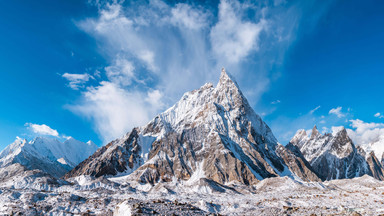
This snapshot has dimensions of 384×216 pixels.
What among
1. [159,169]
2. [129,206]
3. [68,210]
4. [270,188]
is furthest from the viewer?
[159,169]

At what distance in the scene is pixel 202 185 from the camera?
107875 mm

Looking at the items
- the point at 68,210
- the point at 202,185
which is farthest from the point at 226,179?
the point at 68,210

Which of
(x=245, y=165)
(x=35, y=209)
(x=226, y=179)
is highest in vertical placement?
(x=245, y=165)

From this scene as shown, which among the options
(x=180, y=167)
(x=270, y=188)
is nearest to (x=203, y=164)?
(x=180, y=167)

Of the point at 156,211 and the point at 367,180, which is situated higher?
the point at 367,180

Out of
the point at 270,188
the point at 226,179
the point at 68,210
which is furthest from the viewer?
the point at 226,179

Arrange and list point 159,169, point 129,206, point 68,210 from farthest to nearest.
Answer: point 159,169
point 68,210
point 129,206

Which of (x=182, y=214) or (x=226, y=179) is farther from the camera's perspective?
(x=226, y=179)

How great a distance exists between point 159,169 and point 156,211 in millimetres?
161463

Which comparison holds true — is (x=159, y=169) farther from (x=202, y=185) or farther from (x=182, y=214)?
(x=182, y=214)

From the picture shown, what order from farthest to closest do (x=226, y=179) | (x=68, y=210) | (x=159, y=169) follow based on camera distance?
(x=159, y=169) < (x=226, y=179) < (x=68, y=210)

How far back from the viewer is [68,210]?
44.9 metres

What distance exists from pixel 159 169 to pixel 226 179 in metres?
52.5

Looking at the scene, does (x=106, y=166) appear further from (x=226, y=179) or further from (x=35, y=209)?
(x=35, y=209)
